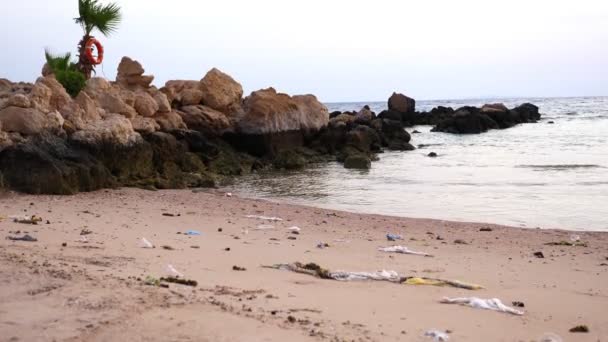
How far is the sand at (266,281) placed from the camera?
396 cm

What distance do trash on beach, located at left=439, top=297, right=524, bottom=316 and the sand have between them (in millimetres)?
88

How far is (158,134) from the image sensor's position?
52.3ft

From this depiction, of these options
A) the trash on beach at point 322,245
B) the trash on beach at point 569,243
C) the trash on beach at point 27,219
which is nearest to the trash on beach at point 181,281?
the trash on beach at point 322,245

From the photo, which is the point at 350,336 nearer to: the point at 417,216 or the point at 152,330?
the point at 152,330

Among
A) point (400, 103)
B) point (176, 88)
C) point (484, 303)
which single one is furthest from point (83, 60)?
point (400, 103)

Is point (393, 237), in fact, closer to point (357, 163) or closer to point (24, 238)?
point (24, 238)

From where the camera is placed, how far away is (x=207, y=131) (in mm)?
20484

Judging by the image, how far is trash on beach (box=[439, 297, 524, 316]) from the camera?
5.07m

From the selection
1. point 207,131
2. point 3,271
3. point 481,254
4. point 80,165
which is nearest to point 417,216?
point 481,254

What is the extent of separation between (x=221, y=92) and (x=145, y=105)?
478 centimetres

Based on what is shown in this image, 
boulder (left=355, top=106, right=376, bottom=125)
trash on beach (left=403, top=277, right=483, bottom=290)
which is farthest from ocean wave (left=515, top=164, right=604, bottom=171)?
trash on beach (left=403, top=277, right=483, bottom=290)

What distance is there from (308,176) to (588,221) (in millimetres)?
8685

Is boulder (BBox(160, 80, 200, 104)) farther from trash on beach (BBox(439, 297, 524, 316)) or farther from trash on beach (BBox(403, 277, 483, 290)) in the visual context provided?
trash on beach (BBox(439, 297, 524, 316))

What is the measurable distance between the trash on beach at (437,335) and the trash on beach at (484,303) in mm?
876
